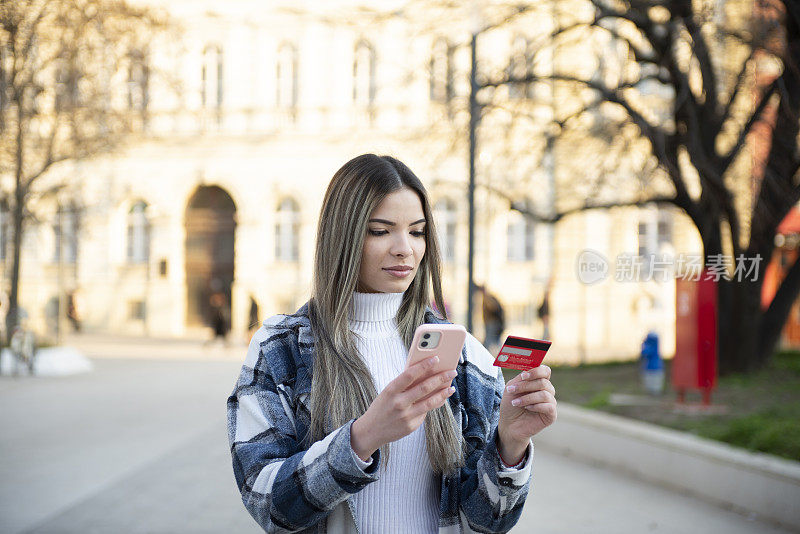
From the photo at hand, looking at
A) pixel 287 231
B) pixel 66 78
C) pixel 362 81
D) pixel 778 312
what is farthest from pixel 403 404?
pixel 362 81

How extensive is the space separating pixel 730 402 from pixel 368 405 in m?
9.89

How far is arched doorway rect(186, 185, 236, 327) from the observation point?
32.2 metres

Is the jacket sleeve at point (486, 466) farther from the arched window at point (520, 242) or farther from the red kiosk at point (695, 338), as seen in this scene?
the arched window at point (520, 242)

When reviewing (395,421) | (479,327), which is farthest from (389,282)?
(479,327)

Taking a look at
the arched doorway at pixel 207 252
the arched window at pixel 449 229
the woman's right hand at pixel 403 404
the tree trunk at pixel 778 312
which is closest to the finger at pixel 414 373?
the woman's right hand at pixel 403 404

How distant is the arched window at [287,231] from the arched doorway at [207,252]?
65.5 inches

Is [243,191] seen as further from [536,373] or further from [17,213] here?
[536,373]

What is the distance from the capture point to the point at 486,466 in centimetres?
238

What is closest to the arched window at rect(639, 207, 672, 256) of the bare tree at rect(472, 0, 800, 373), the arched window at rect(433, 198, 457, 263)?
the arched window at rect(433, 198, 457, 263)

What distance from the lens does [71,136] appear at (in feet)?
62.6

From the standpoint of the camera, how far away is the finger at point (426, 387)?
6.62 feet

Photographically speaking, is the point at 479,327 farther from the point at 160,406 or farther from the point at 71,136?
the point at 160,406

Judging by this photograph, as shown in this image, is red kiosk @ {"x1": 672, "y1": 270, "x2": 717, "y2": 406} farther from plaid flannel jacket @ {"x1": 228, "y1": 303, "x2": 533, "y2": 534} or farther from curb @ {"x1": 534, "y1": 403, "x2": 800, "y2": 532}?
plaid flannel jacket @ {"x1": 228, "y1": 303, "x2": 533, "y2": 534}

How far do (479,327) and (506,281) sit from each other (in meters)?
2.04
